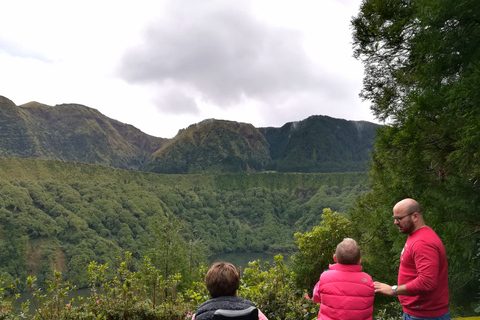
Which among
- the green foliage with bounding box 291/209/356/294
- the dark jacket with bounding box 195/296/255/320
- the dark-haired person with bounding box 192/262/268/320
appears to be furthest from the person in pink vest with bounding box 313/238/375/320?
the green foliage with bounding box 291/209/356/294

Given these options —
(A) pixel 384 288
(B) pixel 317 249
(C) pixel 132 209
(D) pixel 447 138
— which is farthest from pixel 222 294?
(C) pixel 132 209

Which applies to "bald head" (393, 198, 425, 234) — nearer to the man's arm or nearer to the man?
the man

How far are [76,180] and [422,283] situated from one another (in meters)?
131

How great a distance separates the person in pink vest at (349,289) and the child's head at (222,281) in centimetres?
87

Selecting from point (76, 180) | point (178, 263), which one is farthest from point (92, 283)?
point (76, 180)

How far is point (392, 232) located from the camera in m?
5.16

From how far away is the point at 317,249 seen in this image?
13.3 meters

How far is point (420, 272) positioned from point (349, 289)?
530mm

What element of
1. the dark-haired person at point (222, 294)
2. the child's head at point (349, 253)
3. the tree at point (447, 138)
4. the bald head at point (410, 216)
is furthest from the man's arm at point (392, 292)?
the tree at point (447, 138)

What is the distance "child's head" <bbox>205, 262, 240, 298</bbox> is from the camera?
7.55 feet

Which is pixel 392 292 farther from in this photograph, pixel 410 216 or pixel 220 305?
pixel 220 305

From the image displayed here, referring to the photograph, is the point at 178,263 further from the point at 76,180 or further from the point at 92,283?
the point at 76,180

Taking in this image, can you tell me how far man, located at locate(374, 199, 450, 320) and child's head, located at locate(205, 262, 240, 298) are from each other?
3.96ft

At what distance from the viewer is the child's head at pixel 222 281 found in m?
2.30
